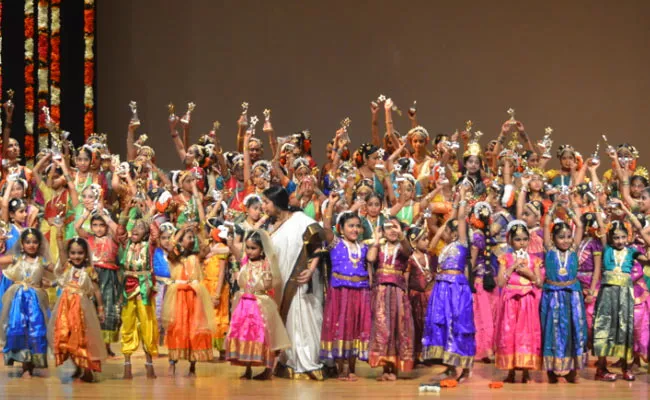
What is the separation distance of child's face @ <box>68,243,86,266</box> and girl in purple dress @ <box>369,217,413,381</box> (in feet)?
5.65

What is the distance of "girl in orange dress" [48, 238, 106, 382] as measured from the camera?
22.2 ft

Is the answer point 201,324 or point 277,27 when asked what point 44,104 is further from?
point 201,324

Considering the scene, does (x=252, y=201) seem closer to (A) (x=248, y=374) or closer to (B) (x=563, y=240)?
(A) (x=248, y=374)

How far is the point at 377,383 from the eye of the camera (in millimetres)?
6867

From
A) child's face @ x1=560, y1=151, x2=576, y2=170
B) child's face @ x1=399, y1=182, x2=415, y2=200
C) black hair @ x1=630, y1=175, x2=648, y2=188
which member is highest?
child's face @ x1=560, y1=151, x2=576, y2=170

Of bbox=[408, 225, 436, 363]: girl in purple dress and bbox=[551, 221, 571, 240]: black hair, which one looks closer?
bbox=[551, 221, 571, 240]: black hair

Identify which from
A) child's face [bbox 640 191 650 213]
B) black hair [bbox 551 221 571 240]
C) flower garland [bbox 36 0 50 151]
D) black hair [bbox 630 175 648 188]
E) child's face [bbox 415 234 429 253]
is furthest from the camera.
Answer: flower garland [bbox 36 0 50 151]

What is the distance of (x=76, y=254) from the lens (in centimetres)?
695

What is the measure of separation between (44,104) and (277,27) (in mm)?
2371

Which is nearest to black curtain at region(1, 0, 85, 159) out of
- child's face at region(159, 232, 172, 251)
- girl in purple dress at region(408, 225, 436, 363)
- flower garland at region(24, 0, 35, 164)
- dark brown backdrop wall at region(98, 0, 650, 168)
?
flower garland at region(24, 0, 35, 164)

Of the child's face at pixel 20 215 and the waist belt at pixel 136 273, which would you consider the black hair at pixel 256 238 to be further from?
the child's face at pixel 20 215

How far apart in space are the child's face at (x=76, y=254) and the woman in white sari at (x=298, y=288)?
112 cm

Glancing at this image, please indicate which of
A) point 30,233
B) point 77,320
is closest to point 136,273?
point 77,320

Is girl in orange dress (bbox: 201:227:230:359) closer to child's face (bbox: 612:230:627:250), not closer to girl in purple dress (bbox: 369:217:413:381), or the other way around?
girl in purple dress (bbox: 369:217:413:381)
